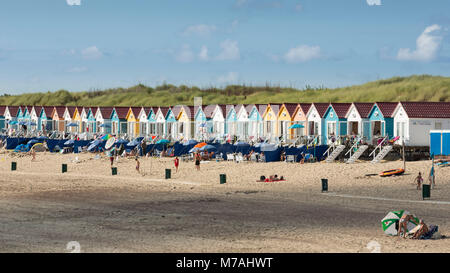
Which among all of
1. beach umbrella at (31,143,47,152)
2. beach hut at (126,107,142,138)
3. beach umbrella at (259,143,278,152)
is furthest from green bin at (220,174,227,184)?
beach hut at (126,107,142,138)

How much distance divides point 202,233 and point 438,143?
23223mm

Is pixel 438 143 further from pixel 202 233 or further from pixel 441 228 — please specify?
pixel 202 233

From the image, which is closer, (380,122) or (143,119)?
(380,122)

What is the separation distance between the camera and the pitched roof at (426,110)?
43219 millimetres

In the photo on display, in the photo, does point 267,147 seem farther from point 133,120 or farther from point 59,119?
point 59,119

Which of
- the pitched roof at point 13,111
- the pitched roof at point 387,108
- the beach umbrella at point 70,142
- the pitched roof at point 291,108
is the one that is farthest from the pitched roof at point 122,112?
the pitched roof at point 387,108

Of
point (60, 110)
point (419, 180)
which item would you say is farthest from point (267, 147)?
point (60, 110)

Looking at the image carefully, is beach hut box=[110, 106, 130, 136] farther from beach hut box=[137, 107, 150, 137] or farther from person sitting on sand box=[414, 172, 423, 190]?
person sitting on sand box=[414, 172, 423, 190]

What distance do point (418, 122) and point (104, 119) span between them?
39.1m

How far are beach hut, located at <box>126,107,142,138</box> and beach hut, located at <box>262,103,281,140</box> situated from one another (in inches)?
762

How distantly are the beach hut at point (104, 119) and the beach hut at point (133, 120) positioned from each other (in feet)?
10.3

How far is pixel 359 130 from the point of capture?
151ft

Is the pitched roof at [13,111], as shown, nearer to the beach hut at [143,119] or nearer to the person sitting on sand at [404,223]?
the beach hut at [143,119]

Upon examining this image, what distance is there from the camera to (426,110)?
143 ft
